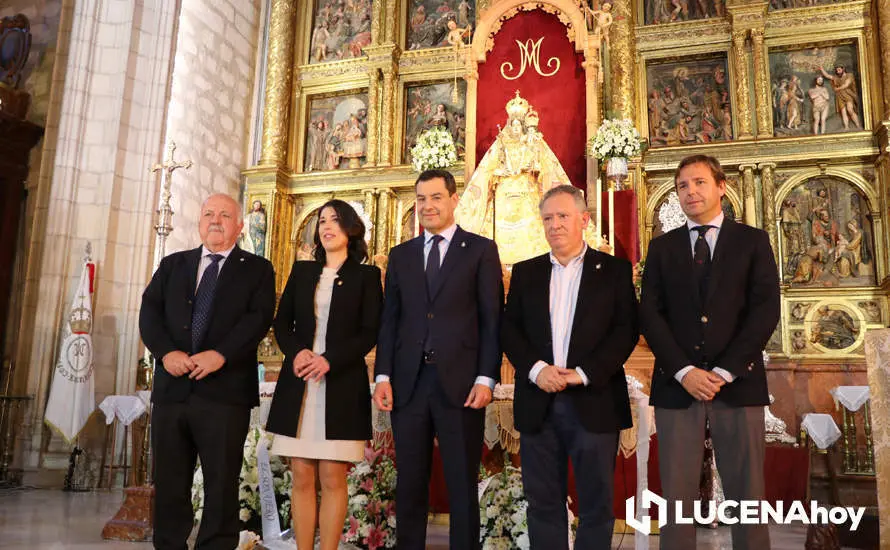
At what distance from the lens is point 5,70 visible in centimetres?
847

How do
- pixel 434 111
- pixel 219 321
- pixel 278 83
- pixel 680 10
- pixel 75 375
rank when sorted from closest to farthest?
pixel 219 321, pixel 75 375, pixel 680 10, pixel 434 111, pixel 278 83

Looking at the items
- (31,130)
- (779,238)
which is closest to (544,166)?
(779,238)

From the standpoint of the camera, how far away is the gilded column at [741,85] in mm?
8688

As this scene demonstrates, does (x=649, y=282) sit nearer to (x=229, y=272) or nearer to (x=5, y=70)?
(x=229, y=272)

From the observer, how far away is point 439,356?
277cm

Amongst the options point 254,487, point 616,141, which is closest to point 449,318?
point 254,487

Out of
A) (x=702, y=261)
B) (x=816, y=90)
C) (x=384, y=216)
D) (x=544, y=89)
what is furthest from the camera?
(x=384, y=216)

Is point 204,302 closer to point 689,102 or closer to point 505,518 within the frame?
point 505,518

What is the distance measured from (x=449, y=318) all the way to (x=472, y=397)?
0.32 metres

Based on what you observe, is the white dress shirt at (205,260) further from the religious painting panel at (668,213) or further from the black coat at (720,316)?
the religious painting panel at (668,213)

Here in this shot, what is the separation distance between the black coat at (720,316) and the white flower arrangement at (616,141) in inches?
191

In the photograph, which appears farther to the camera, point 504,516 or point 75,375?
point 75,375

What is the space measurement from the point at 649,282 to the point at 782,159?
21.7 ft

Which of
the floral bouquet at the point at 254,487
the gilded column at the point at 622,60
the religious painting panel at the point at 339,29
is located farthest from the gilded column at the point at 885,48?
the floral bouquet at the point at 254,487
